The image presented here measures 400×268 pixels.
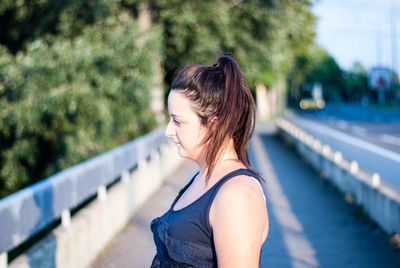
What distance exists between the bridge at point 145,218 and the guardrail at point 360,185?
0.05 feet

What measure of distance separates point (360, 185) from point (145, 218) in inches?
125

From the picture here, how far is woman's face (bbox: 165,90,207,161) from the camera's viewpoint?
2250 millimetres

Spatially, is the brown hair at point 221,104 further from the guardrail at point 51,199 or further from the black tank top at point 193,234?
the guardrail at point 51,199

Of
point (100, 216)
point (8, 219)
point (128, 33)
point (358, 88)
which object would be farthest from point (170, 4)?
point (358, 88)

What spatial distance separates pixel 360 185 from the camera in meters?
11.2

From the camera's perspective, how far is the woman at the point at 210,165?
2.06 metres

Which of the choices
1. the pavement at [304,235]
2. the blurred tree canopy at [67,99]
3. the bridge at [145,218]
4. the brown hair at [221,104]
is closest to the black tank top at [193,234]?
the brown hair at [221,104]

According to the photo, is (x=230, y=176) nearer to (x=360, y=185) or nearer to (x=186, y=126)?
(x=186, y=126)

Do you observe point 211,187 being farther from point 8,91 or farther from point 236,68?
point 8,91

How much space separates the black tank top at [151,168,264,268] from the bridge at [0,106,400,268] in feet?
9.79

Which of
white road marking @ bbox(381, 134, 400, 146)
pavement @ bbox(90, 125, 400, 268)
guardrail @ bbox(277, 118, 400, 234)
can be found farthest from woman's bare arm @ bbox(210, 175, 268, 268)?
white road marking @ bbox(381, 134, 400, 146)

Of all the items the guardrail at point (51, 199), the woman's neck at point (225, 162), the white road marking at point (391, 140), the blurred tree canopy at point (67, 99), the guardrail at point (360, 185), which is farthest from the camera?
the white road marking at point (391, 140)

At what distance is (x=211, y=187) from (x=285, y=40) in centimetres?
2592

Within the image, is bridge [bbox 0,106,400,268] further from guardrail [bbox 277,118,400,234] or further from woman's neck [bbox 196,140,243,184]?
woman's neck [bbox 196,140,243,184]
